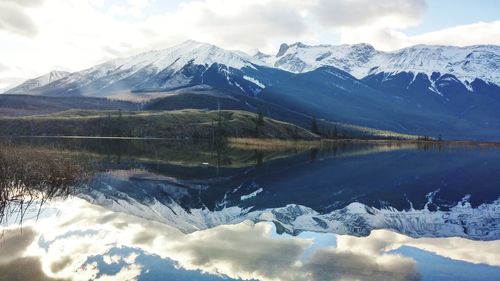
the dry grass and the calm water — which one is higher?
the dry grass

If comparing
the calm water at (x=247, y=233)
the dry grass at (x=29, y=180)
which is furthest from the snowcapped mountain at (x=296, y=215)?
the dry grass at (x=29, y=180)

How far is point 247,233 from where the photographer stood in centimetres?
2792

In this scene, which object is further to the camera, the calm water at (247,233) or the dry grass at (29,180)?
the dry grass at (29,180)

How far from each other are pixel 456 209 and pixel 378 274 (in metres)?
26.9

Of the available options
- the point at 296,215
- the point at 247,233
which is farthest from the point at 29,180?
the point at 296,215

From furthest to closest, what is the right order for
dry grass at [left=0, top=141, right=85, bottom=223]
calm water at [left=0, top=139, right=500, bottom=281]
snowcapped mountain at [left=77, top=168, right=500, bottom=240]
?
1. dry grass at [left=0, top=141, right=85, bottom=223]
2. snowcapped mountain at [left=77, top=168, right=500, bottom=240]
3. calm water at [left=0, top=139, right=500, bottom=281]

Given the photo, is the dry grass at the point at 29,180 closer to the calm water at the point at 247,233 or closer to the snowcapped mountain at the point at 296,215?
the calm water at the point at 247,233

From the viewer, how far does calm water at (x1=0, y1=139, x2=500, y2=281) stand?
Answer: 2023cm

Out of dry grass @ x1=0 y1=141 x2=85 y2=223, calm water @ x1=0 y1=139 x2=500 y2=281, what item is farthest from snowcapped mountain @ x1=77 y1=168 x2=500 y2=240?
dry grass @ x1=0 y1=141 x2=85 y2=223

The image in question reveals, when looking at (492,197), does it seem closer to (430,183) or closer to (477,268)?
(430,183)

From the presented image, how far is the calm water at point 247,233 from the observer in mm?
20234

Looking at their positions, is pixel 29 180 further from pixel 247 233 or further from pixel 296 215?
pixel 296 215

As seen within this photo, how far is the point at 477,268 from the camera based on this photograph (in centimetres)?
2258

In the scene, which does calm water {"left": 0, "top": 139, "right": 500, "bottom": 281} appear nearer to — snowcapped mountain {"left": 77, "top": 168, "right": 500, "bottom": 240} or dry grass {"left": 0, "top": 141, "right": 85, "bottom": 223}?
snowcapped mountain {"left": 77, "top": 168, "right": 500, "bottom": 240}
